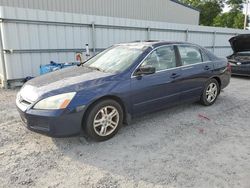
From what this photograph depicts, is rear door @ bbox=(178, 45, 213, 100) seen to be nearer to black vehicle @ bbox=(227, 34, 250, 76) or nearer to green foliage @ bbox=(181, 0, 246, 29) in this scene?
black vehicle @ bbox=(227, 34, 250, 76)

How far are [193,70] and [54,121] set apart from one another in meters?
3.05

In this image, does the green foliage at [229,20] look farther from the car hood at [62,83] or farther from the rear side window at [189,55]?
the car hood at [62,83]

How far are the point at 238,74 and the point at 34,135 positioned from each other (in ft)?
27.9

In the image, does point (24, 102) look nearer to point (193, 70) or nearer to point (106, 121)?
point (106, 121)

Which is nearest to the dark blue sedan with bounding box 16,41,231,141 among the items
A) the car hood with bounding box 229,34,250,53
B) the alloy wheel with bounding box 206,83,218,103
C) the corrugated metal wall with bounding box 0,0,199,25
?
the alloy wheel with bounding box 206,83,218,103

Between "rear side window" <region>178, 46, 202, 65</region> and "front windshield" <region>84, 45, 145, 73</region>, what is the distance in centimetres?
97

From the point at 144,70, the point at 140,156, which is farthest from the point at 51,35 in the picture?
the point at 140,156

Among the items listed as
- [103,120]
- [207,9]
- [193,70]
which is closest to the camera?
[103,120]

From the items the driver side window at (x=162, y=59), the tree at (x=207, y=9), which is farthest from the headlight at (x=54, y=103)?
the tree at (x=207, y=9)

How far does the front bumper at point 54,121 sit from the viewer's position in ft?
10.2

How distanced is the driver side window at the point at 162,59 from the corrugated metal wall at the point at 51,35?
445 centimetres

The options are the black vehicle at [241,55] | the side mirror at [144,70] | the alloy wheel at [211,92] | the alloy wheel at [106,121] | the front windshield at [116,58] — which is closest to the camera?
the alloy wheel at [106,121]

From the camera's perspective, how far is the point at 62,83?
3.49m

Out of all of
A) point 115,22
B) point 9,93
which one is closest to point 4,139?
point 9,93
